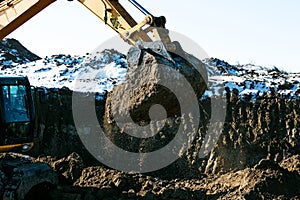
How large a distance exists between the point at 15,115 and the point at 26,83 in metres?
0.61

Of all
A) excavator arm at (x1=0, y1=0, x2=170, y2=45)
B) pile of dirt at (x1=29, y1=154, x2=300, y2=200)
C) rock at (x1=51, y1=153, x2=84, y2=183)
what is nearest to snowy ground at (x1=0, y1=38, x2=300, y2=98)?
pile of dirt at (x1=29, y1=154, x2=300, y2=200)

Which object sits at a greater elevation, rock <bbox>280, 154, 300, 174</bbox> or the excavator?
the excavator

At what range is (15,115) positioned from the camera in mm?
7312

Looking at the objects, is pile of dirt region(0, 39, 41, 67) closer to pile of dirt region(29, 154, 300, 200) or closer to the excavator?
the excavator

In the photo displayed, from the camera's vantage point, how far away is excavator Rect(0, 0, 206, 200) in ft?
21.1

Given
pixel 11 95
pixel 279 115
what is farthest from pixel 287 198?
pixel 11 95

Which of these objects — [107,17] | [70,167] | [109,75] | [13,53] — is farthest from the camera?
[13,53]

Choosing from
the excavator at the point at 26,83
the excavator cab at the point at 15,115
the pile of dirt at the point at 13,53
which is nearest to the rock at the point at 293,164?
the excavator at the point at 26,83

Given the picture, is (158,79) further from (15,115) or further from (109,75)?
(109,75)

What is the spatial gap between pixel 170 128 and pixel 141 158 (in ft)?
3.47

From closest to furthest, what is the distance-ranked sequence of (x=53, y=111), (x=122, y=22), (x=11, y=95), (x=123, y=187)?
(x=122, y=22) < (x=11, y=95) < (x=123, y=187) < (x=53, y=111)

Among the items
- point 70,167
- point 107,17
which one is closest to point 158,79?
point 107,17

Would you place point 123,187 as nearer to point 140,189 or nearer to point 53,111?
point 140,189

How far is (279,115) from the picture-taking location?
10.0 meters
